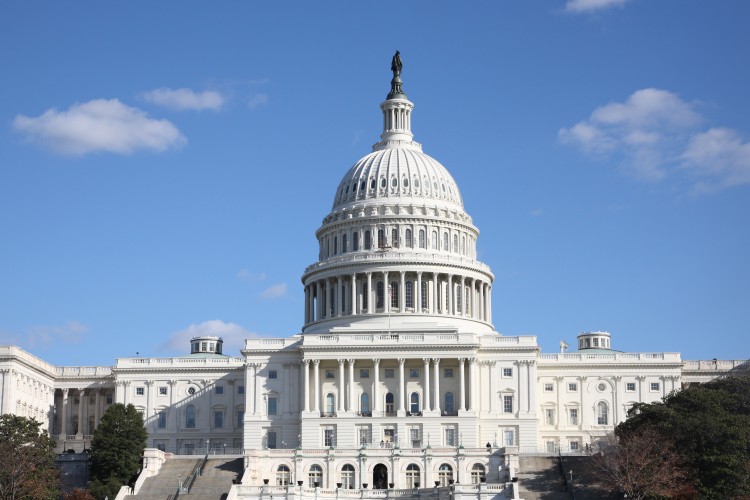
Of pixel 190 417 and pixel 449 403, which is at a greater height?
pixel 449 403

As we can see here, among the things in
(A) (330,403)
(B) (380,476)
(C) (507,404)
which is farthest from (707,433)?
(A) (330,403)

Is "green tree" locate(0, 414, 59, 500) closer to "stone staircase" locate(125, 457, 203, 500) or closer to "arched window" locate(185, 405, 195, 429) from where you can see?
"stone staircase" locate(125, 457, 203, 500)

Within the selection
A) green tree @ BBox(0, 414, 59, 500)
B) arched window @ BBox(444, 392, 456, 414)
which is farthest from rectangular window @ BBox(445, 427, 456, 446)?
green tree @ BBox(0, 414, 59, 500)

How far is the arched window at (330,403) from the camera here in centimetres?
17025

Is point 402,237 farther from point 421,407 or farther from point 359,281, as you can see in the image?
point 421,407

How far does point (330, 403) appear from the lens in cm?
17075

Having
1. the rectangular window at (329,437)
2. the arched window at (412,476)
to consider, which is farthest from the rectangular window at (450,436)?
the arched window at (412,476)

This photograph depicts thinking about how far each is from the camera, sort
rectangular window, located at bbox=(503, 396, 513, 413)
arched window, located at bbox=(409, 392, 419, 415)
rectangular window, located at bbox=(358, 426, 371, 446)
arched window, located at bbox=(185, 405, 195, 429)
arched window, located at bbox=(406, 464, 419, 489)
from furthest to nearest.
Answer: arched window, located at bbox=(185, 405, 195, 429), rectangular window, located at bbox=(503, 396, 513, 413), arched window, located at bbox=(409, 392, 419, 415), rectangular window, located at bbox=(358, 426, 371, 446), arched window, located at bbox=(406, 464, 419, 489)

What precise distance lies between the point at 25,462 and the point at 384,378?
4338 centimetres

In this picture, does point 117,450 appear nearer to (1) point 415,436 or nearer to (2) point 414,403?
(1) point 415,436

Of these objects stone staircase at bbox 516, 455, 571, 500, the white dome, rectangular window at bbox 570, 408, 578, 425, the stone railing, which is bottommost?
stone staircase at bbox 516, 455, 571, 500

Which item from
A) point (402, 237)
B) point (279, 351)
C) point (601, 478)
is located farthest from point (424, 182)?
point (601, 478)

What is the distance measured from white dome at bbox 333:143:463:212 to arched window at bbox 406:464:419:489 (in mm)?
47649

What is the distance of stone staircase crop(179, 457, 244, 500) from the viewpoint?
141625 mm
